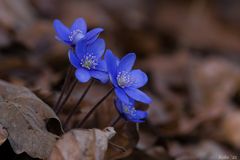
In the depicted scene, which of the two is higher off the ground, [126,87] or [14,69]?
[126,87]

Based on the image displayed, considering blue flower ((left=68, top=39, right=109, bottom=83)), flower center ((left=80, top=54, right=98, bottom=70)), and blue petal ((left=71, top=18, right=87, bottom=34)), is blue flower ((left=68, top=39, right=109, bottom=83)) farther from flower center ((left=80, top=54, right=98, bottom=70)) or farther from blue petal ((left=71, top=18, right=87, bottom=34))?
blue petal ((left=71, top=18, right=87, bottom=34))

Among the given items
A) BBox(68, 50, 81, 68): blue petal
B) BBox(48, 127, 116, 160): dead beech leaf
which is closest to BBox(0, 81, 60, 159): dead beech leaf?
→ BBox(48, 127, 116, 160): dead beech leaf

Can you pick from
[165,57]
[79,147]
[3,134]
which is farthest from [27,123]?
[165,57]

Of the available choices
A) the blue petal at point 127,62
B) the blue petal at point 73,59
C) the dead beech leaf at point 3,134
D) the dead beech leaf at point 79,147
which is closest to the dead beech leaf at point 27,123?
the dead beech leaf at point 3,134

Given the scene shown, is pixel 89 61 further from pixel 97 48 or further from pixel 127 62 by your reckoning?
pixel 127 62

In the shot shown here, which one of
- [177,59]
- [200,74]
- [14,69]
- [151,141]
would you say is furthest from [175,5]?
Result: [151,141]

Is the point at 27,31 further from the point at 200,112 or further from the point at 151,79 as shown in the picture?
the point at 200,112

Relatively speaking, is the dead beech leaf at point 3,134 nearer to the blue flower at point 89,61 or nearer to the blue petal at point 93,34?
the blue flower at point 89,61
